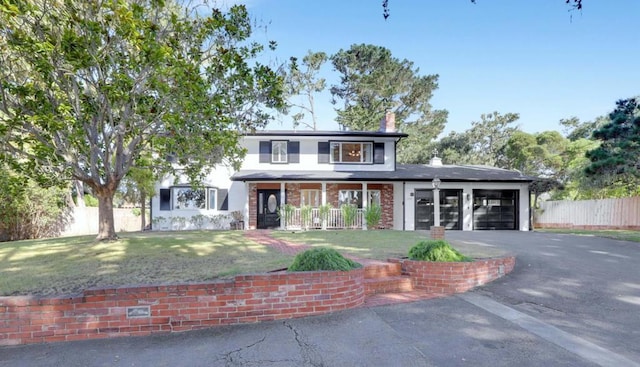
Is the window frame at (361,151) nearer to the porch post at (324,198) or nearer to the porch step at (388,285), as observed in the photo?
the porch post at (324,198)

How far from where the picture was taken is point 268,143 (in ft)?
62.4

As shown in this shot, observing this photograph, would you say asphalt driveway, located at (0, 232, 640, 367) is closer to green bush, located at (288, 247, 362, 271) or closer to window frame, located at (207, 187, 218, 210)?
green bush, located at (288, 247, 362, 271)

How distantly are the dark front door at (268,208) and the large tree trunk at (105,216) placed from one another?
376 inches

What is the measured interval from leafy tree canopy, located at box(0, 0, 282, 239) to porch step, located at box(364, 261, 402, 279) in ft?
14.8

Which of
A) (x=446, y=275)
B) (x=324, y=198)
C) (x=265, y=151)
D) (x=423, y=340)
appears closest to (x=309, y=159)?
(x=265, y=151)

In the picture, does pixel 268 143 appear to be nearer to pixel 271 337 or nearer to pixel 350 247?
pixel 350 247

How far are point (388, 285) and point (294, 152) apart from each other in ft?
44.7

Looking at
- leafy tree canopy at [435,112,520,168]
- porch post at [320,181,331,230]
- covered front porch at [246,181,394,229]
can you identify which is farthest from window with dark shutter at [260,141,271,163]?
leafy tree canopy at [435,112,520,168]

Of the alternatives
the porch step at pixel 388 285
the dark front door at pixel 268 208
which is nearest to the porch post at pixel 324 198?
the dark front door at pixel 268 208

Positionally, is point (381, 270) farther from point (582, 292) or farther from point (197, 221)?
point (197, 221)

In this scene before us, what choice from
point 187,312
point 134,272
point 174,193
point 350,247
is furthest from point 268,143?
point 187,312

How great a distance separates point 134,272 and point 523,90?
65.9 feet

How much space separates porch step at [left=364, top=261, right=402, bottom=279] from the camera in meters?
6.25

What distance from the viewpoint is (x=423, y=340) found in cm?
402
